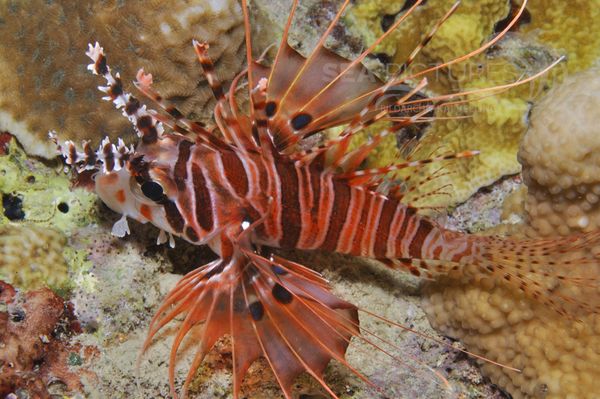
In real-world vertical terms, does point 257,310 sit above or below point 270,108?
below

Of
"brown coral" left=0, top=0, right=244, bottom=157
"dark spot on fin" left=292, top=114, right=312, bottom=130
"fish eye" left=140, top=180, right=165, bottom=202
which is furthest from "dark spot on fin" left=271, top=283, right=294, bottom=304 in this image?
"brown coral" left=0, top=0, right=244, bottom=157

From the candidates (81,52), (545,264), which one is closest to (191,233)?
(81,52)

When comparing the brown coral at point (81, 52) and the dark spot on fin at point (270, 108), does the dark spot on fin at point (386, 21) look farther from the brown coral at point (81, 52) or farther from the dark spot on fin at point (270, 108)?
the dark spot on fin at point (270, 108)

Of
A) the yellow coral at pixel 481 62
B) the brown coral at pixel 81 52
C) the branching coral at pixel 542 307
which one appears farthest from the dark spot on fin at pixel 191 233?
the branching coral at pixel 542 307

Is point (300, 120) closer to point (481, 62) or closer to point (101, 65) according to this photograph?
point (101, 65)

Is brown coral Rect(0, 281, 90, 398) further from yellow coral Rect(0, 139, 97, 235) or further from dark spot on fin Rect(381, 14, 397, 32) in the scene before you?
dark spot on fin Rect(381, 14, 397, 32)

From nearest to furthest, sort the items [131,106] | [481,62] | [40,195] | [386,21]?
[131,106] < [40,195] < [481,62] < [386,21]
